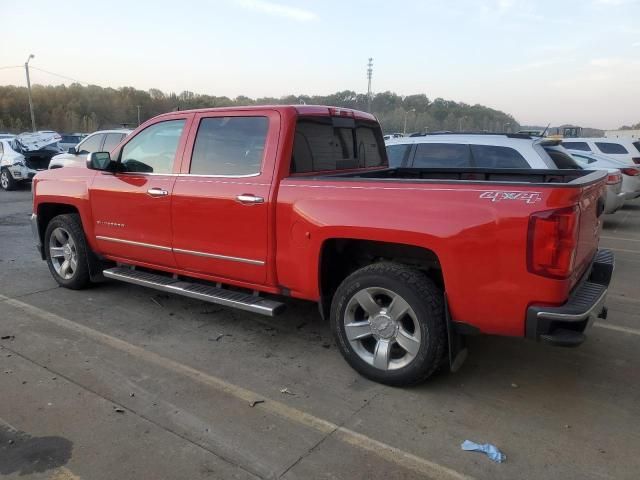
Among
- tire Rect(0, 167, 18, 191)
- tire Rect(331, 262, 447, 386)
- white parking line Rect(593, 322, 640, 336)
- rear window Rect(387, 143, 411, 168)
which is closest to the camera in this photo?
tire Rect(331, 262, 447, 386)

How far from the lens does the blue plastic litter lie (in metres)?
2.82

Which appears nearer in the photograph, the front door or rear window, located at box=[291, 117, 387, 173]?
rear window, located at box=[291, 117, 387, 173]

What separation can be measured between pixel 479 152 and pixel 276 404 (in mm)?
5123

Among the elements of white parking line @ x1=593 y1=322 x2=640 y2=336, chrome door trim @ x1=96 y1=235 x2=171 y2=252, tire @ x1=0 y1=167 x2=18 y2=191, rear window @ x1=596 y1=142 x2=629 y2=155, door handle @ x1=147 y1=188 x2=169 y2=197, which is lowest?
tire @ x1=0 y1=167 x2=18 y2=191

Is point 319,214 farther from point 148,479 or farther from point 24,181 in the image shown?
point 24,181

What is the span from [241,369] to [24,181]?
15753 millimetres

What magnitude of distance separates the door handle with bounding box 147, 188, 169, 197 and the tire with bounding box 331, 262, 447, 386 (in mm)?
1885

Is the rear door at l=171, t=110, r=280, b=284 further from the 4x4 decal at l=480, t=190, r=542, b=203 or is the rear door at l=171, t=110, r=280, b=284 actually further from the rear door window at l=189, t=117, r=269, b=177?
the 4x4 decal at l=480, t=190, r=542, b=203

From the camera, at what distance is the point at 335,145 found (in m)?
4.58

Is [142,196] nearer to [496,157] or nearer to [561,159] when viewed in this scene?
[496,157]

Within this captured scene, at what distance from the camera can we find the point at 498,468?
274cm

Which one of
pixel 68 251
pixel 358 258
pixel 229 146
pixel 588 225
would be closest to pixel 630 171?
pixel 588 225

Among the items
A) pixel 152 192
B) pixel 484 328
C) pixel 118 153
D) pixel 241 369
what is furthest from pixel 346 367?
pixel 118 153

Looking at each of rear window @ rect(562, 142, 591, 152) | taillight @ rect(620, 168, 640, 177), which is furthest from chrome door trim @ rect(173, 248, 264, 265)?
rear window @ rect(562, 142, 591, 152)
